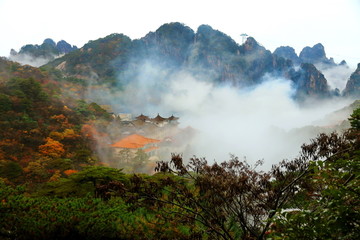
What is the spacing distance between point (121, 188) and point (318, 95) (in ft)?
344

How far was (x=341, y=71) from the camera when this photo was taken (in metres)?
123

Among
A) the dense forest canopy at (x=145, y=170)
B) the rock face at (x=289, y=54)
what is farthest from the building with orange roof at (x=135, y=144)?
the rock face at (x=289, y=54)

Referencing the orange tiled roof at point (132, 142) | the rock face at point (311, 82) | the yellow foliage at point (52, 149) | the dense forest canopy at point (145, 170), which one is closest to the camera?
the dense forest canopy at point (145, 170)

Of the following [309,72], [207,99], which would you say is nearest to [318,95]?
[309,72]

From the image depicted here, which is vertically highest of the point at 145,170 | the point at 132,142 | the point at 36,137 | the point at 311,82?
the point at 311,82

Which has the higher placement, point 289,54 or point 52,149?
point 289,54

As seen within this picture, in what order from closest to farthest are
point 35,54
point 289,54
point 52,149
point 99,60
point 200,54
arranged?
point 52,149, point 99,60, point 35,54, point 200,54, point 289,54

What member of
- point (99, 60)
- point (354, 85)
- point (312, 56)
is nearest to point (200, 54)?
point (99, 60)

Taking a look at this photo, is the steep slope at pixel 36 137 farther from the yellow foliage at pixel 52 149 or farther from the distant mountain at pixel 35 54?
the distant mountain at pixel 35 54

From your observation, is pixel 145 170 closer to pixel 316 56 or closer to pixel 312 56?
pixel 312 56

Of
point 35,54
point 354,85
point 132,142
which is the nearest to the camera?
point 132,142

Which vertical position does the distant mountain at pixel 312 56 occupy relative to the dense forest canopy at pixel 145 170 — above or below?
above

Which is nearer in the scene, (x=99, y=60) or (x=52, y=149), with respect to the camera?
(x=52, y=149)

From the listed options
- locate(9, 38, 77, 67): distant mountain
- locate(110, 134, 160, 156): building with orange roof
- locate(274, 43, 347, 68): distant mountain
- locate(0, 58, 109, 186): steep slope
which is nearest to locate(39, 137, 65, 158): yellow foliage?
locate(0, 58, 109, 186): steep slope
